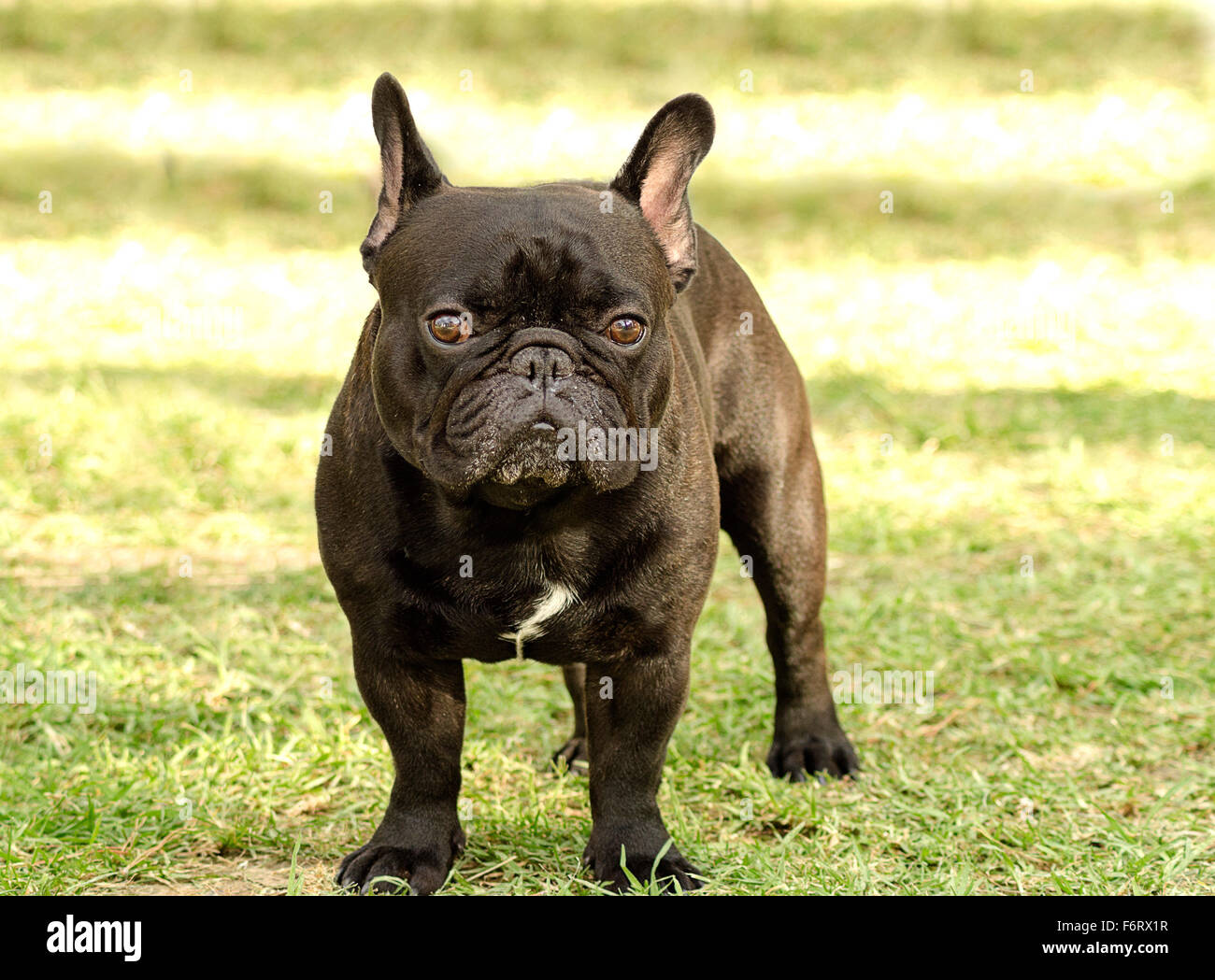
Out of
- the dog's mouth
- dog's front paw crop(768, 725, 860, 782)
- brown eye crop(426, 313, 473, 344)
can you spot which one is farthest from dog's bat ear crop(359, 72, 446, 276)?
dog's front paw crop(768, 725, 860, 782)

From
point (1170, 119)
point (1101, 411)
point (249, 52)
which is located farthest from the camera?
point (249, 52)

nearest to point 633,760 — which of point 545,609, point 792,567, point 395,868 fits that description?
point 545,609

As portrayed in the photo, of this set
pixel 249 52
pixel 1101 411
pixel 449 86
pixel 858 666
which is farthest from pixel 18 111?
pixel 858 666

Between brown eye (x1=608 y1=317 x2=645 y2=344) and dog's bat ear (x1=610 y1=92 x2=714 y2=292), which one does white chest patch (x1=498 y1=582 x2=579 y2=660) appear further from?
dog's bat ear (x1=610 y1=92 x2=714 y2=292)

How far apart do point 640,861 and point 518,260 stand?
162 centimetres

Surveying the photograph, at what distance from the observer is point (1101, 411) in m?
8.80

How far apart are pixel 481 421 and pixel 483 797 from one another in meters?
1.64

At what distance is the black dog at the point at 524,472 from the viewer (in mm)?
3225

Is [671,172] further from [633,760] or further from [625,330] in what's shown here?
[633,760]

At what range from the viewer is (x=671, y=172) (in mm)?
3719

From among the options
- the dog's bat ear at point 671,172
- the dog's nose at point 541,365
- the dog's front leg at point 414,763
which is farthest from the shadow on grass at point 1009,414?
the dog's nose at point 541,365

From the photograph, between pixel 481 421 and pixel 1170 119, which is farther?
pixel 1170 119

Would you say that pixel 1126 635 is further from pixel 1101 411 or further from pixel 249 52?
pixel 249 52
